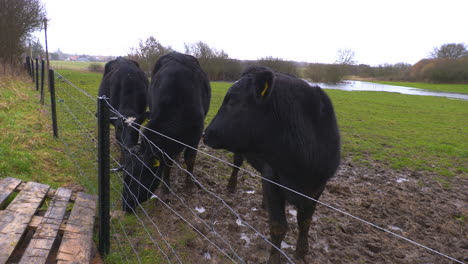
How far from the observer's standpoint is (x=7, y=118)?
6828 mm

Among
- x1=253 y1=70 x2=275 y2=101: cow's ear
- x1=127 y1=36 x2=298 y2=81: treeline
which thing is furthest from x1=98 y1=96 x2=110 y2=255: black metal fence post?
x1=127 y1=36 x2=298 y2=81: treeline

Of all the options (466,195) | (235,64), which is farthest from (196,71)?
(235,64)

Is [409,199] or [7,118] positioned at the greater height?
[7,118]

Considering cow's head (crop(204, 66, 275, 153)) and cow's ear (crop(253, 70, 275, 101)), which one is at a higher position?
cow's ear (crop(253, 70, 275, 101))

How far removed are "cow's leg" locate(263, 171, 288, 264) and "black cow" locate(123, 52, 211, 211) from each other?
1.41 m

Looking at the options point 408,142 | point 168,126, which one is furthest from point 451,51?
point 168,126

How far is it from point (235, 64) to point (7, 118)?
85.0 feet

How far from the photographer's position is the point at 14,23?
17.3 metres

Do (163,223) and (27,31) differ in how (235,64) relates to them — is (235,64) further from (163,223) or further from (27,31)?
(163,223)

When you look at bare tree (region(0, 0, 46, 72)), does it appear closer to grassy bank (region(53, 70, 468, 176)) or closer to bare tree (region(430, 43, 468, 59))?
grassy bank (region(53, 70, 468, 176))

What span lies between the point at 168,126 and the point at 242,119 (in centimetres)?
192

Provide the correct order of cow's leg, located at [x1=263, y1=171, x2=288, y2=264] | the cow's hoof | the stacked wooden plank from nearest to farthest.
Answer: the stacked wooden plank
cow's leg, located at [x1=263, y1=171, x2=288, y2=264]
the cow's hoof

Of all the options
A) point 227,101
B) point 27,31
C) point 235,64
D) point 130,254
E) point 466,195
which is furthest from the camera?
point 235,64

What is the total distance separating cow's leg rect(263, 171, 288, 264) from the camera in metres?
2.68
